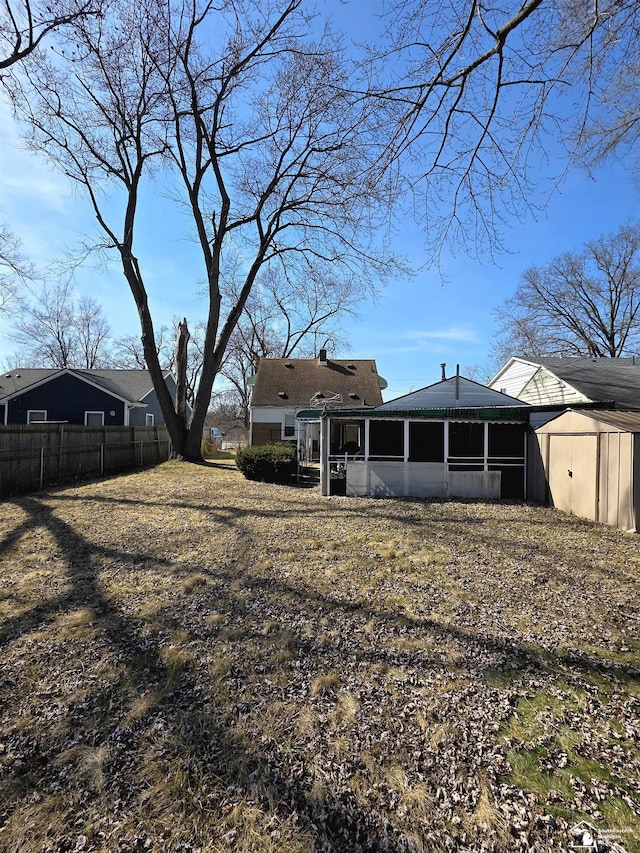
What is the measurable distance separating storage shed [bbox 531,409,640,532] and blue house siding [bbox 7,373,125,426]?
21.3 meters

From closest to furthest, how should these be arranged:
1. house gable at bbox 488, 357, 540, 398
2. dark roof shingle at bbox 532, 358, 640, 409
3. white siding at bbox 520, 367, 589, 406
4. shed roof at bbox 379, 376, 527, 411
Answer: dark roof shingle at bbox 532, 358, 640, 409 → white siding at bbox 520, 367, 589, 406 → shed roof at bbox 379, 376, 527, 411 → house gable at bbox 488, 357, 540, 398

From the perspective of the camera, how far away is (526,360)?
661 inches

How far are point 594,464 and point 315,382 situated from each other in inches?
702

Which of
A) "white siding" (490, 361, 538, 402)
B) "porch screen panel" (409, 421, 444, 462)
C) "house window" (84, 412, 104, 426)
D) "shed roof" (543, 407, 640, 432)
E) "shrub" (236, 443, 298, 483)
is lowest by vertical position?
"shrub" (236, 443, 298, 483)

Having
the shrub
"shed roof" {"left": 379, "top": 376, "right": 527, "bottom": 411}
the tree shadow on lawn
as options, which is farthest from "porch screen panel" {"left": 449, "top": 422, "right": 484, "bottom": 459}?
the tree shadow on lawn

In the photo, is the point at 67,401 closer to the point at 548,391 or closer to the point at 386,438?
the point at 386,438

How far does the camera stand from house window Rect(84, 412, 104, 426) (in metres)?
22.4

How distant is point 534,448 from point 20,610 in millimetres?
10514

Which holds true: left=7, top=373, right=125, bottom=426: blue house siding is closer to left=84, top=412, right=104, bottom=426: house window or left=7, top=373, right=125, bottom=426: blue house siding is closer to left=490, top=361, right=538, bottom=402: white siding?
left=84, top=412, right=104, bottom=426: house window

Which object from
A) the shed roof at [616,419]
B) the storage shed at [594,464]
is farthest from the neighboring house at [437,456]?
the shed roof at [616,419]

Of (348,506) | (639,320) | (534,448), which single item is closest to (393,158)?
(348,506)

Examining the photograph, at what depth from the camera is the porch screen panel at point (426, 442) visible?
35.0 ft

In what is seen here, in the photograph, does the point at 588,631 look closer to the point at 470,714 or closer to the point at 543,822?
the point at 470,714

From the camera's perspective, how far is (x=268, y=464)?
43.2 ft
